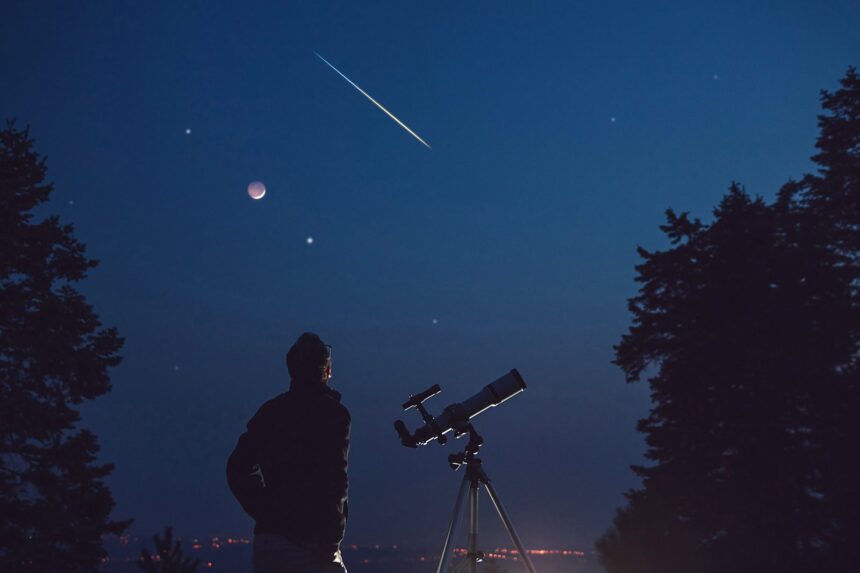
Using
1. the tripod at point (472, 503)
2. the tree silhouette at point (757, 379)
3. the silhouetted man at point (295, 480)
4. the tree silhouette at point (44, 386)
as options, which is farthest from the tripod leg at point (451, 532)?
the tree silhouette at point (757, 379)

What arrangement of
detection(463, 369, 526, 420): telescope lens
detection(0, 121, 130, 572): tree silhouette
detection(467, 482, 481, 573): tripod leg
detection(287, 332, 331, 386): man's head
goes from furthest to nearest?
1. detection(0, 121, 130, 572): tree silhouette
2. detection(463, 369, 526, 420): telescope lens
3. detection(467, 482, 481, 573): tripod leg
4. detection(287, 332, 331, 386): man's head

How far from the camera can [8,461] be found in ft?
47.4

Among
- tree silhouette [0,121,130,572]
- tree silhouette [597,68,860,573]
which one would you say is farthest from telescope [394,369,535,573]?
tree silhouette [597,68,860,573]

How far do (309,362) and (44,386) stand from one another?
1557 centimetres

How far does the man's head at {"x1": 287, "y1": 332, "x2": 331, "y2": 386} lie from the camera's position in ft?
11.7

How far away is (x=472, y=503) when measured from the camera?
16.9 ft

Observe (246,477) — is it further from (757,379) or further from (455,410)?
(757,379)

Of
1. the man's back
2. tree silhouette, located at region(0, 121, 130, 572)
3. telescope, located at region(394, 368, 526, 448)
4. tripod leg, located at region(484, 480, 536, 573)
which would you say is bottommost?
tripod leg, located at region(484, 480, 536, 573)

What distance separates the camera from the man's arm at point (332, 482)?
10.8ft

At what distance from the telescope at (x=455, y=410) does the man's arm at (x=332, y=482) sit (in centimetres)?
187

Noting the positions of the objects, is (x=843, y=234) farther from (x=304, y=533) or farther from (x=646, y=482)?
(x=304, y=533)

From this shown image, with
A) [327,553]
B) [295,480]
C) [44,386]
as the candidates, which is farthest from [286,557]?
[44,386]

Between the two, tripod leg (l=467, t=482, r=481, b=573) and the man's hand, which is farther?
tripod leg (l=467, t=482, r=481, b=573)

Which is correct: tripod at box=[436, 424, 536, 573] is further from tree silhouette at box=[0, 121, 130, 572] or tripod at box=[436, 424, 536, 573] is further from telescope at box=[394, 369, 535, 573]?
tree silhouette at box=[0, 121, 130, 572]
